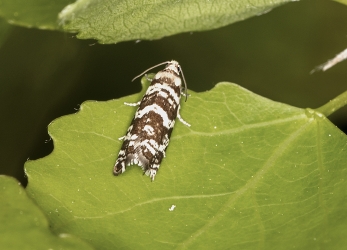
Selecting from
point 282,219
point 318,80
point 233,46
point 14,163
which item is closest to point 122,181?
point 282,219

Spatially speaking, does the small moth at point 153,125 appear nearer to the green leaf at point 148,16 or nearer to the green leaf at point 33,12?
the green leaf at point 148,16

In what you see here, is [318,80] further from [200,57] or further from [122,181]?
[122,181]

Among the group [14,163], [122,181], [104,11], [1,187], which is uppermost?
[104,11]

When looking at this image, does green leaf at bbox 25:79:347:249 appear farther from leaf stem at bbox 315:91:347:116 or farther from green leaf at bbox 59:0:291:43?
green leaf at bbox 59:0:291:43

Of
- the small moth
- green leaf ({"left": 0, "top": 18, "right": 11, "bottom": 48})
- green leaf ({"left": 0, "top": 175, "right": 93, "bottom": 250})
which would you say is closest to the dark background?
green leaf ({"left": 0, "top": 18, "right": 11, "bottom": 48})

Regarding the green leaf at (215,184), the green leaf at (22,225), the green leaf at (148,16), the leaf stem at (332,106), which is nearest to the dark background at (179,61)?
the green leaf at (148,16)

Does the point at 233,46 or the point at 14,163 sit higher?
the point at 233,46

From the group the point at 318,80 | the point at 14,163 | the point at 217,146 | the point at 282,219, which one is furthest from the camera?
the point at 318,80
